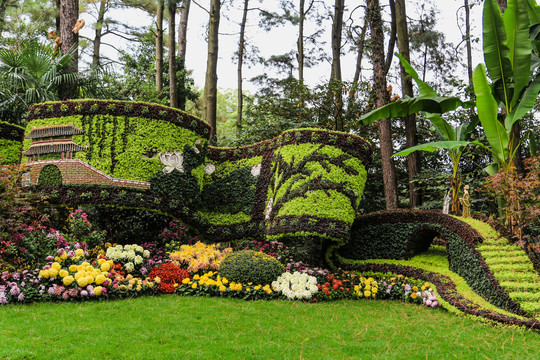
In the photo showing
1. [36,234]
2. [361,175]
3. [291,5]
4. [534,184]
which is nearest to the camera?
[534,184]

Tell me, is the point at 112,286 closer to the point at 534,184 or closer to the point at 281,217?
the point at 281,217

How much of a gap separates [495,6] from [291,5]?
13.8m

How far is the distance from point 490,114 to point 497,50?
1.35 m

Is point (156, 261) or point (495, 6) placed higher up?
point (495, 6)

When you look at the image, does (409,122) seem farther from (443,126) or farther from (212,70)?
(212,70)

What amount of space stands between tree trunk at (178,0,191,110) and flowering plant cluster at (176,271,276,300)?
11656mm

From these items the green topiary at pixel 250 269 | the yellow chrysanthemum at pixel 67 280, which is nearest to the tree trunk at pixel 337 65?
the green topiary at pixel 250 269

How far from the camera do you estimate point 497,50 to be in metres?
8.98

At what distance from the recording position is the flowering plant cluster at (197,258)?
9609 millimetres

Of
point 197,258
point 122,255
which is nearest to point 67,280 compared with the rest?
point 122,255

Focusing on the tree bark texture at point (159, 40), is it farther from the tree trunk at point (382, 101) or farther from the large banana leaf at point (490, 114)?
the large banana leaf at point (490, 114)

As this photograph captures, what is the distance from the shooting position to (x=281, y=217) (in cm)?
1024

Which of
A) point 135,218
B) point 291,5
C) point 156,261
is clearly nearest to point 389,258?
point 156,261

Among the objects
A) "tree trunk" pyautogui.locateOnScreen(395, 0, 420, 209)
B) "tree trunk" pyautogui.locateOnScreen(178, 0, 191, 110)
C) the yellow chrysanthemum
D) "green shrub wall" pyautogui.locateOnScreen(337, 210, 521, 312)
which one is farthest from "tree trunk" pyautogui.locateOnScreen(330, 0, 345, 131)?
the yellow chrysanthemum
